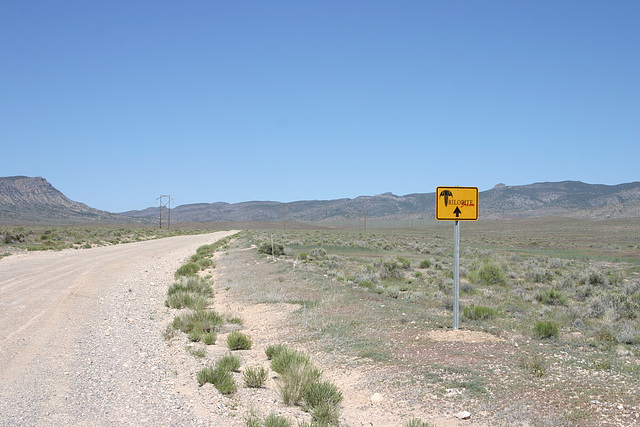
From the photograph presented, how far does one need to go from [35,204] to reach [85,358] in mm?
194946

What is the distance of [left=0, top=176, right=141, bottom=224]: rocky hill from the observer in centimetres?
15388

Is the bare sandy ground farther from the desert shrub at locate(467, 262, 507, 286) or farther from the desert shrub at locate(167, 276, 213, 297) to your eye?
the desert shrub at locate(467, 262, 507, 286)

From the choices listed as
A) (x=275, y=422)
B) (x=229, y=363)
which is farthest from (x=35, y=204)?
(x=275, y=422)

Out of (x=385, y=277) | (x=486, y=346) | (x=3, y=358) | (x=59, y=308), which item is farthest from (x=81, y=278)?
(x=486, y=346)

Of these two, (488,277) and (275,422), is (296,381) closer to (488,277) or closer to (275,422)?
(275,422)

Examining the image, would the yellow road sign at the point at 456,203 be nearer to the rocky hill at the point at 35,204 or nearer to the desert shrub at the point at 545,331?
the desert shrub at the point at 545,331

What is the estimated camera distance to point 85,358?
27.4 ft

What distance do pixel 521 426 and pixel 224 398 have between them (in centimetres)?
390

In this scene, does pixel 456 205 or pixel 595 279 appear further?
pixel 595 279

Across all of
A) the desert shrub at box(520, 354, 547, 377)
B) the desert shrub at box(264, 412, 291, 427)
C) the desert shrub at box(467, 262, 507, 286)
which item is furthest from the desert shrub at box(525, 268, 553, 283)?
the desert shrub at box(264, 412, 291, 427)

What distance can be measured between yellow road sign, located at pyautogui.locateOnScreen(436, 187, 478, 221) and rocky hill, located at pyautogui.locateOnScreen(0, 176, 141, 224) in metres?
155

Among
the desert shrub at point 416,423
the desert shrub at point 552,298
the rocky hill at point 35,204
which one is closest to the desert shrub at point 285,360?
the desert shrub at point 416,423

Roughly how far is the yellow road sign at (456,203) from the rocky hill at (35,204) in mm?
155262

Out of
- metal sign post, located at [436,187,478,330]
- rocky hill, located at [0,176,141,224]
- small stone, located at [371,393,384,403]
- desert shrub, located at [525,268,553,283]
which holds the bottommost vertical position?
desert shrub, located at [525,268,553,283]
